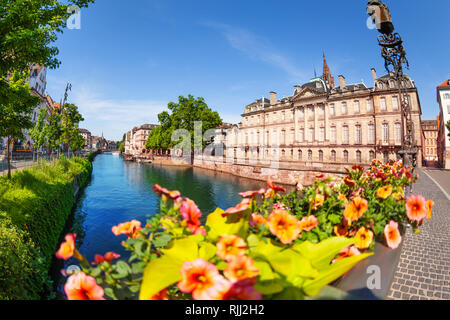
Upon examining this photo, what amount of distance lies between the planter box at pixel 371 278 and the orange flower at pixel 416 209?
417 millimetres

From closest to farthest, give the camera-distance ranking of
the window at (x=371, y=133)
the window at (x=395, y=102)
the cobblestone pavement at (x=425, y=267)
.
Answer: the cobblestone pavement at (x=425, y=267), the window at (x=395, y=102), the window at (x=371, y=133)

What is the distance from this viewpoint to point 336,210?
247 centimetres

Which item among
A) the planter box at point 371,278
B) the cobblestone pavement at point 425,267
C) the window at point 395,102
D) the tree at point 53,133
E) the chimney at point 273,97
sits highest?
the chimney at point 273,97

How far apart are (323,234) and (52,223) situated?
1062 cm

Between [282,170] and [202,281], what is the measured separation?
3099 cm

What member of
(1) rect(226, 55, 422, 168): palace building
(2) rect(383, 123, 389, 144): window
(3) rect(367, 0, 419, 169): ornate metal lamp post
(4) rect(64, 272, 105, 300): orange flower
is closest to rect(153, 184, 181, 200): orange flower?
(4) rect(64, 272, 105, 300): orange flower

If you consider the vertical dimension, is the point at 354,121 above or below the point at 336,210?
above

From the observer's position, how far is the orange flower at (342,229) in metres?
2.05

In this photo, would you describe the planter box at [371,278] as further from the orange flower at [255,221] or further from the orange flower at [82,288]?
the orange flower at [82,288]

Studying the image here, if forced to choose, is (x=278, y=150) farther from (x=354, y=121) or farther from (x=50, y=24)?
(x=50, y=24)

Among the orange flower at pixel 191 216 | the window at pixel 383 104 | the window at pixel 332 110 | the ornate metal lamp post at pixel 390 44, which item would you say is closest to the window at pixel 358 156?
the window at pixel 383 104

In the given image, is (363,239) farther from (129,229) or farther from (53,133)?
(53,133)

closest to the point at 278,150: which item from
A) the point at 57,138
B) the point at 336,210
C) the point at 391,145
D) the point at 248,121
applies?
the point at 248,121

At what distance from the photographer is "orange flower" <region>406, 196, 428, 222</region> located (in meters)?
1.92
